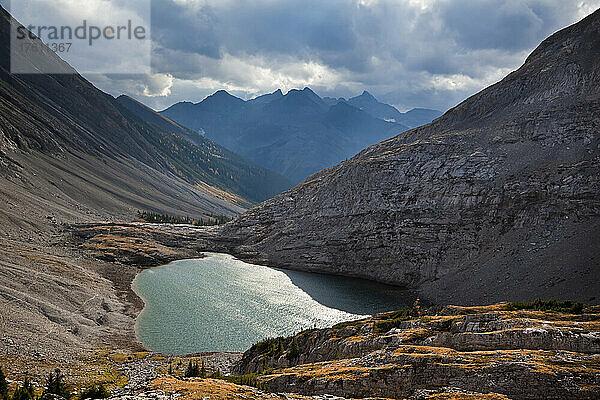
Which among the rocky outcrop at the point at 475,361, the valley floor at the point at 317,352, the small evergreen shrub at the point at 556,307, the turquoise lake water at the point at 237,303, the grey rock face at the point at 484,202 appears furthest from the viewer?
the grey rock face at the point at 484,202

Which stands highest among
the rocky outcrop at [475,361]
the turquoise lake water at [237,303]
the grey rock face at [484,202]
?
the grey rock face at [484,202]

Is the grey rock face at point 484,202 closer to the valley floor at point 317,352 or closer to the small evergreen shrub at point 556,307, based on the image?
the small evergreen shrub at point 556,307

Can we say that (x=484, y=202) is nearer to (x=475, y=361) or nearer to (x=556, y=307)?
(x=556, y=307)

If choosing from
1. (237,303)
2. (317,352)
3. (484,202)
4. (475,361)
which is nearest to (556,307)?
(475,361)

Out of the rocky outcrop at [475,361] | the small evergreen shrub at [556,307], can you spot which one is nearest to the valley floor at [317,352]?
the rocky outcrop at [475,361]

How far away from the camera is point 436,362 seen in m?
23.4

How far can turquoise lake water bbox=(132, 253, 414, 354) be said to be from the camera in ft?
211

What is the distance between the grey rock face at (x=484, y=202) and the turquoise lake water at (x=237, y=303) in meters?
11.2

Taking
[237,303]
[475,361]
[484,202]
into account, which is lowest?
[237,303]

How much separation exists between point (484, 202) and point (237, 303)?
6928 centimetres

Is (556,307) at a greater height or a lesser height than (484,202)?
lesser

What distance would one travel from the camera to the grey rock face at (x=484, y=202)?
77.4 m

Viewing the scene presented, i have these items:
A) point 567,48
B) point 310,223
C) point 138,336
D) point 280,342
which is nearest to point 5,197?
point 138,336

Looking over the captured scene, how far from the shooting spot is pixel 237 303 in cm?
8162
